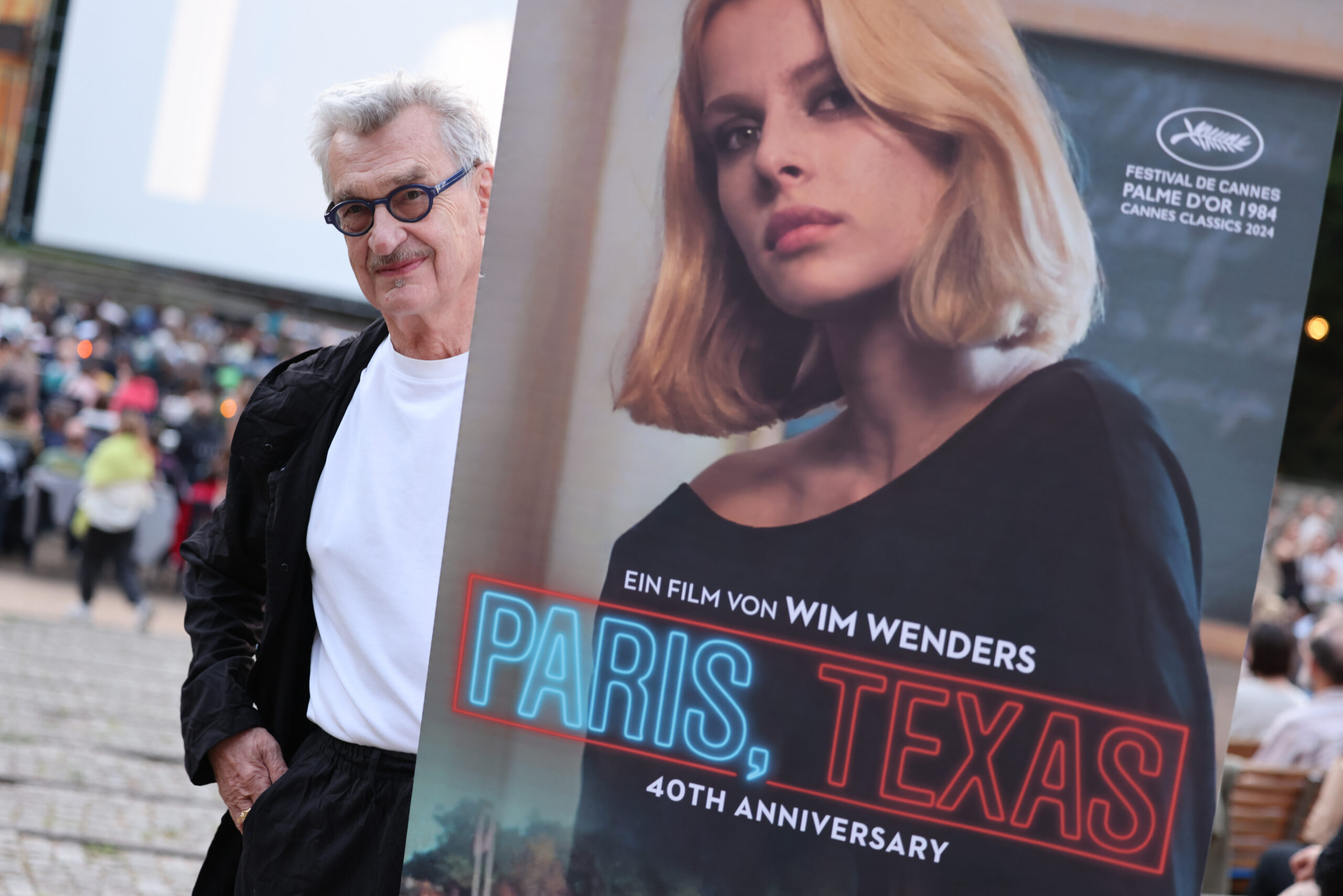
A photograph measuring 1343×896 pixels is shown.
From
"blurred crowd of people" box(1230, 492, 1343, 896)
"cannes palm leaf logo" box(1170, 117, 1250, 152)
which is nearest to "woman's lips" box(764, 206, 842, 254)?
"cannes palm leaf logo" box(1170, 117, 1250, 152)

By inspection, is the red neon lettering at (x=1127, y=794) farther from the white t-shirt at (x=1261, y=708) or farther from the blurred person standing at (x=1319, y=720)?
the white t-shirt at (x=1261, y=708)

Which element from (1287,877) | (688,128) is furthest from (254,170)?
(688,128)

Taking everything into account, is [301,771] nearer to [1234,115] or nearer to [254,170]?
[1234,115]

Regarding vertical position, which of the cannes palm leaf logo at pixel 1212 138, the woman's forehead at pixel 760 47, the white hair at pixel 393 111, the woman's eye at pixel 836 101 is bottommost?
the cannes palm leaf logo at pixel 1212 138

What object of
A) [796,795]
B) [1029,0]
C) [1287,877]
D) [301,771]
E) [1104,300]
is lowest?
[1287,877]

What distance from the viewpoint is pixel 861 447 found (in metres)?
1.23

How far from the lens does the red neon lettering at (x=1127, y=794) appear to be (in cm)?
118

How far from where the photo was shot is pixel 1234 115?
116cm

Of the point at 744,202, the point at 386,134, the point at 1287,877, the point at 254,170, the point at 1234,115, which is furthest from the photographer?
the point at 254,170

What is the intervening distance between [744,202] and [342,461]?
0.94 meters

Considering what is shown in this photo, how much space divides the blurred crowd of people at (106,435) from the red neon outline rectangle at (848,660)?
29.9 feet

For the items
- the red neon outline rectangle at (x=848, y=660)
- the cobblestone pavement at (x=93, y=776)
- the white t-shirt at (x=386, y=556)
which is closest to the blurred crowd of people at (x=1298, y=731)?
the red neon outline rectangle at (x=848, y=660)

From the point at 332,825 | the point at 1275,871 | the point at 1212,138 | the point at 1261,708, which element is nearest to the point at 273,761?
the point at 332,825

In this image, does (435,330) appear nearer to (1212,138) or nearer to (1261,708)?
(1212,138)
